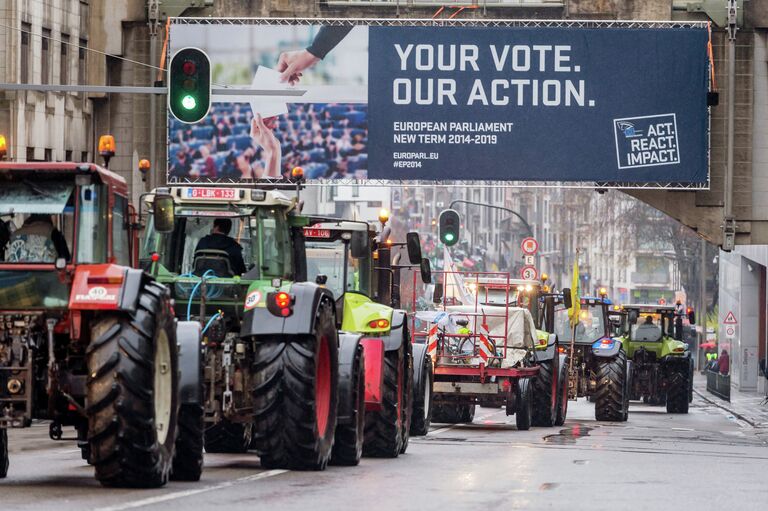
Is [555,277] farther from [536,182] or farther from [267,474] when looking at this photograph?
[267,474]

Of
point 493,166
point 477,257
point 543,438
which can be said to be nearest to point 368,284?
point 543,438

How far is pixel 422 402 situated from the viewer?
24562mm

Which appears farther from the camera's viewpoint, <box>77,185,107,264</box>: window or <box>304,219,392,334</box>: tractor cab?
<box>304,219,392,334</box>: tractor cab

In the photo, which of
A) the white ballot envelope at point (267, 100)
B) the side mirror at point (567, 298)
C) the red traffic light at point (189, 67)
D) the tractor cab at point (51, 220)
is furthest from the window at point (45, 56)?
the tractor cab at point (51, 220)

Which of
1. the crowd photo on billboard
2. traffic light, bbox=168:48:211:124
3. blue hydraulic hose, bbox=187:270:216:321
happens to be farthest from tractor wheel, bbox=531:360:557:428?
blue hydraulic hose, bbox=187:270:216:321

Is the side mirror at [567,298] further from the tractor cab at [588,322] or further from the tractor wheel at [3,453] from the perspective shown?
the tractor wheel at [3,453]

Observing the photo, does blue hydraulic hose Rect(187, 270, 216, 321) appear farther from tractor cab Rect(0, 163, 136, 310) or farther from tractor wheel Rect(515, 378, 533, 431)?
tractor wheel Rect(515, 378, 533, 431)

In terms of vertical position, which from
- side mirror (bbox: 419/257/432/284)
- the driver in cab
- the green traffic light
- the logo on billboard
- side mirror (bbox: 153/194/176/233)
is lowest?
side mirror (bbox: 419/257/432/284)

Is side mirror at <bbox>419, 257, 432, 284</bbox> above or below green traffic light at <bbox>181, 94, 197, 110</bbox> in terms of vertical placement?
below

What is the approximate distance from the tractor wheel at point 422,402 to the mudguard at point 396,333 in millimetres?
3072

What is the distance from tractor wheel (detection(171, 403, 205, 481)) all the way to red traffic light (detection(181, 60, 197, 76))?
9066 millimetres

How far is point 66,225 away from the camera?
541 inches

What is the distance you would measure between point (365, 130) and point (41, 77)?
712cm

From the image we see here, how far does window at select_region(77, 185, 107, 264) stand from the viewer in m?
13.7
